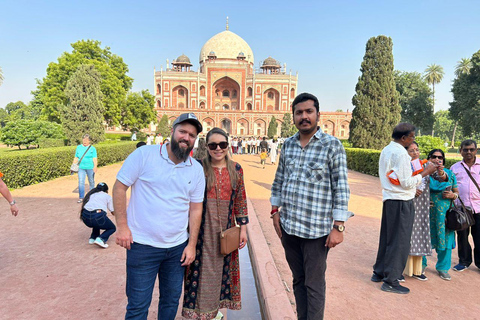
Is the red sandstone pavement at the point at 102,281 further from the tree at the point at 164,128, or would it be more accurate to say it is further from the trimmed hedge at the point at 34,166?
the tree at the point at 164,128

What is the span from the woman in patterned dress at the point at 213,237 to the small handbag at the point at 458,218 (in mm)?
2477

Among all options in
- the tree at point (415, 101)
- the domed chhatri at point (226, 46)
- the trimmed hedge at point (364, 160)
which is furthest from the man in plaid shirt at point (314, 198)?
the domed chhatri at point (226, 46)

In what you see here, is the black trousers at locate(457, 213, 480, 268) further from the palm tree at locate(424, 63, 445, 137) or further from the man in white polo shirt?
the palm tree at locate(424, 63, 445, 137)

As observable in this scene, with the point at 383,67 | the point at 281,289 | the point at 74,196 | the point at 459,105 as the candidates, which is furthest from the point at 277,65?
the point at 281,289

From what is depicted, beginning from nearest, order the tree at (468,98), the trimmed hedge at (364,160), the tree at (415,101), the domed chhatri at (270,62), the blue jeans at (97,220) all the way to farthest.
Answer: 1. the blue jeans at (97,220)
2. the trimmed hedge at (364,160)
3. the tree at (468,98)
4. the tree at (415,101)
5. the domed chhatri at (270,62)

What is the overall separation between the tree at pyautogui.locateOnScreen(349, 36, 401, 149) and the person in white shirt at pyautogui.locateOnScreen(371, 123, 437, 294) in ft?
44.8

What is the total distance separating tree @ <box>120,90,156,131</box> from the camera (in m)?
24.7

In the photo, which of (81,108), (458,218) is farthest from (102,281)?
(81,108)

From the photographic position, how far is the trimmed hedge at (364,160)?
11.1 metres

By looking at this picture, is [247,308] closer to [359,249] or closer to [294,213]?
[294,213]

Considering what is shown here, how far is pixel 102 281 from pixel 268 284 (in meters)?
1.76

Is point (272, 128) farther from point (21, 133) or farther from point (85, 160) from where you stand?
point (85, 160)

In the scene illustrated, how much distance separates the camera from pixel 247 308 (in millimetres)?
2990

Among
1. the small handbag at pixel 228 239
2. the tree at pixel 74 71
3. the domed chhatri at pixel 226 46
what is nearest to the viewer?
the small handbag at pixel 228 239
